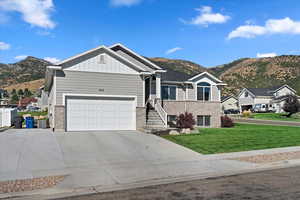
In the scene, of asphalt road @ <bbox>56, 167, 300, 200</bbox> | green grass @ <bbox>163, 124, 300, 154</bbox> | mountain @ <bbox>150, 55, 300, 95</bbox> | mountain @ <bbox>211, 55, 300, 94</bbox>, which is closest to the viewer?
asphalt road @ <bbox>56, 167, 300, 200</bbox>

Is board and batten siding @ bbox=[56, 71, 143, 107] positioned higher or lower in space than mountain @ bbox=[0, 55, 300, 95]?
lower

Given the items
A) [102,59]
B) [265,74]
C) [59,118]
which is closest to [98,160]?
[59,118]

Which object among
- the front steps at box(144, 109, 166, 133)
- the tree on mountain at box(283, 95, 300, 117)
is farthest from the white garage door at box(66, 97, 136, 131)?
the tree on mountain at box(283, 95, 300, 117)

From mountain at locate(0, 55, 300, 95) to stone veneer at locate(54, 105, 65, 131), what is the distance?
270 feet

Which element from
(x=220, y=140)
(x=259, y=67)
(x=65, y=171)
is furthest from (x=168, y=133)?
(x=259, y=67)

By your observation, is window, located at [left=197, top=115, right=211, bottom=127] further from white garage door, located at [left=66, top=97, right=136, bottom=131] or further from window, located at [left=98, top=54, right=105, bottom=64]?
window, located at [left=98, top=54, right=105, bottom=64]

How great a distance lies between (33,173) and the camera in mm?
9594

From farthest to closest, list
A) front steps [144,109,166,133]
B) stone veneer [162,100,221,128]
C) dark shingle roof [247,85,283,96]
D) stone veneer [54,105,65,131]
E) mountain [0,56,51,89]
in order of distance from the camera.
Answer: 1. mountain [0,56,51,89]
2. dark shingle roof [247,85,283,96]
3. stone veneer [162,100,221,128]
4. front steps [144,109,166,133]
5. stone veneer [54,105,65,131]

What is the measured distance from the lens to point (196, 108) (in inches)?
987

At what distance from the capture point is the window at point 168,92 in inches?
956

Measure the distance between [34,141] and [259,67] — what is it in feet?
419

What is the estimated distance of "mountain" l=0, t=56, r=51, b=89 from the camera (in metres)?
152

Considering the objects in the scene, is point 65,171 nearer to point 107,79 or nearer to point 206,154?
point 206,154

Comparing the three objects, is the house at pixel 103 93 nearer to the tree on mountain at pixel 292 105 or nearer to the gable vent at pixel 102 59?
the gable vent at pixel 102 59
